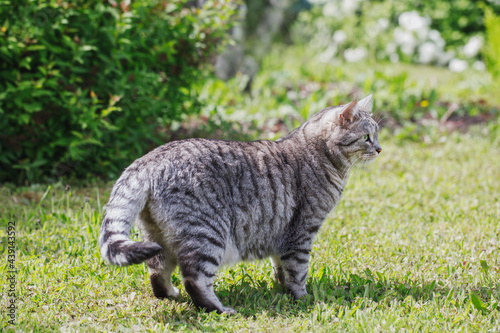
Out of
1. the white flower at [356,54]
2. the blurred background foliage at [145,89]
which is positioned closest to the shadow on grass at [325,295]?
the blurred background foliage at [145,89]

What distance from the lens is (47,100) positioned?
4.58m

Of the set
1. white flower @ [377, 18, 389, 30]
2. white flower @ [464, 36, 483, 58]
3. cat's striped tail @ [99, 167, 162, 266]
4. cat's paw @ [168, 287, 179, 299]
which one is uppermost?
white flower @ [377, 18, 389, 30]

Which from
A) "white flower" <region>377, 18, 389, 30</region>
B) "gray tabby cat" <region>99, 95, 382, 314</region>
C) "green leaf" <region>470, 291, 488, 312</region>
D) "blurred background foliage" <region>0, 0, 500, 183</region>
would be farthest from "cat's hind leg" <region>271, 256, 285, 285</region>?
"white flower" <region>377, 18, 389, 30</region>

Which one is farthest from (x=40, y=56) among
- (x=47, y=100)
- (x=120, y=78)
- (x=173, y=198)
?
(x=173, y=198)

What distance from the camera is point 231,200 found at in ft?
9.56

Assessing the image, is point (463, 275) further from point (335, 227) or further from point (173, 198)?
point (173, 198)

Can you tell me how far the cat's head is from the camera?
320 cm

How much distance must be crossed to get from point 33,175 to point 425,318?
12.4 ft

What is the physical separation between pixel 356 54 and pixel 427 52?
5.57 ft

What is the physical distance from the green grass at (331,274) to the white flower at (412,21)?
5.45 metres

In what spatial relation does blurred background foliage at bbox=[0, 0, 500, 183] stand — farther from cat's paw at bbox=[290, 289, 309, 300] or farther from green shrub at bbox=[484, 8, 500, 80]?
cat's paw at bbox=[290, 289, 309, 300]

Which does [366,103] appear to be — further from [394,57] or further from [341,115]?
[394,57]

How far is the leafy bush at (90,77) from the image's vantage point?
14.6ft

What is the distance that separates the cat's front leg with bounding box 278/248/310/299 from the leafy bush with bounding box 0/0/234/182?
2234 mm
